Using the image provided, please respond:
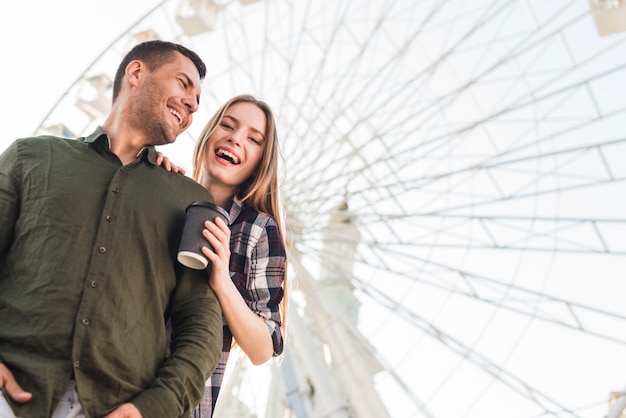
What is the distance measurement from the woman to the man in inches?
5.4

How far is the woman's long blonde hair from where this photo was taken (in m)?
2.94

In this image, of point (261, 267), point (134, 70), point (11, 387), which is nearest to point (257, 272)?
point (261, 267)

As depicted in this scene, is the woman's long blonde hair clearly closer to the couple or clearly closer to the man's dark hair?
the couple

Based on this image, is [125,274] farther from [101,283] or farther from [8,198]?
[8,198]

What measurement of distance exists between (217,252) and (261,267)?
0.43 m

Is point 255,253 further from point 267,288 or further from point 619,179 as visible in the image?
point 619,179

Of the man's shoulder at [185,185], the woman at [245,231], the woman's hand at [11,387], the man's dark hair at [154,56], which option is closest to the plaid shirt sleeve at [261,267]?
the woman at [245,231]

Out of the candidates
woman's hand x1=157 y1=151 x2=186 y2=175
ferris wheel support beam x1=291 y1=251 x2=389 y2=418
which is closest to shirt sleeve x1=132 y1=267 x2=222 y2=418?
woman's hand x1=157 y1=151 x2=186 y2=175

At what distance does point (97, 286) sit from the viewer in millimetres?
2113

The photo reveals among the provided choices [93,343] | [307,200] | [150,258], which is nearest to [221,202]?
[150,258]

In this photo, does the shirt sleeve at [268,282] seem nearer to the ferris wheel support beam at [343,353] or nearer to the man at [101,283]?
the man at [101,283]

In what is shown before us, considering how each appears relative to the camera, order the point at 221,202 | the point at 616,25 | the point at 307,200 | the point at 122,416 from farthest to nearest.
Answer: the point at 307,200
the point at 616,25
the point at 221,202
the point at 122,416

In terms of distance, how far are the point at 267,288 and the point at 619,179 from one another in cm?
1034

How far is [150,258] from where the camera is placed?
223cm
